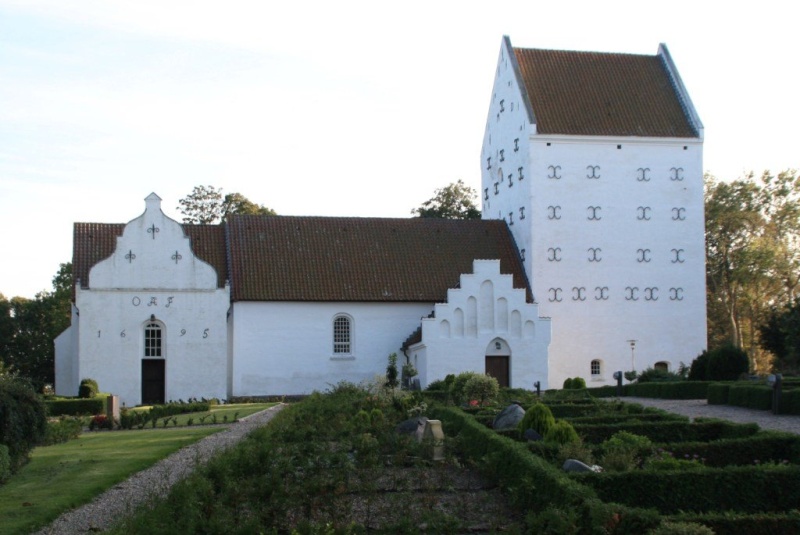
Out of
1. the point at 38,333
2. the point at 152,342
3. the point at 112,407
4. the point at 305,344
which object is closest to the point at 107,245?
the point at 152,342

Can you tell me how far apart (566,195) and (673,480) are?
31.7 meters

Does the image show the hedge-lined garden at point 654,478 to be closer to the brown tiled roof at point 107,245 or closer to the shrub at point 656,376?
the shrub at point 656,376

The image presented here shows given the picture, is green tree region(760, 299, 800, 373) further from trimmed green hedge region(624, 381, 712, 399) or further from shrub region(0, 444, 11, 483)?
shrub region(0, 444, 11, 483)

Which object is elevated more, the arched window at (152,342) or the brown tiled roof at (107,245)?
the brown tiled roof at (107,245)

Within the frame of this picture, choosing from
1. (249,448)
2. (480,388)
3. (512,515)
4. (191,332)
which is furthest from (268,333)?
(512,515)

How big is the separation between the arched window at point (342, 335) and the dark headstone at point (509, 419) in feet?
70.2

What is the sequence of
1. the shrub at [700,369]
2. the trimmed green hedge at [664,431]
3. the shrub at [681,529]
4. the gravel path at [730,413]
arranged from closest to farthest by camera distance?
the shrub at [681,529], the trimmed green hedge at [664,431], the gravel path at [730,413], the shrub at [700,369]

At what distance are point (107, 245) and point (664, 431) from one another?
28789 millimetres

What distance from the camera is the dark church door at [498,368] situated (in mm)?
39562

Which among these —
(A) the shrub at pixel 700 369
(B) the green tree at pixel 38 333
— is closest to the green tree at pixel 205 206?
(B) the green tree at pixel 38 333

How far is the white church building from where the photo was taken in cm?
Answer: 3888

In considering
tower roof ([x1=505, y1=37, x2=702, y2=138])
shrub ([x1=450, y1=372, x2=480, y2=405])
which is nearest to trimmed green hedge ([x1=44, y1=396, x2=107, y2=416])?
shrub ([x1=450, y1=372, x2=480, y2=405])

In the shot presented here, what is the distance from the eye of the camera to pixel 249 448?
48.8 feet

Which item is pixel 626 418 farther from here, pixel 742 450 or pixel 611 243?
pixel 611 243
